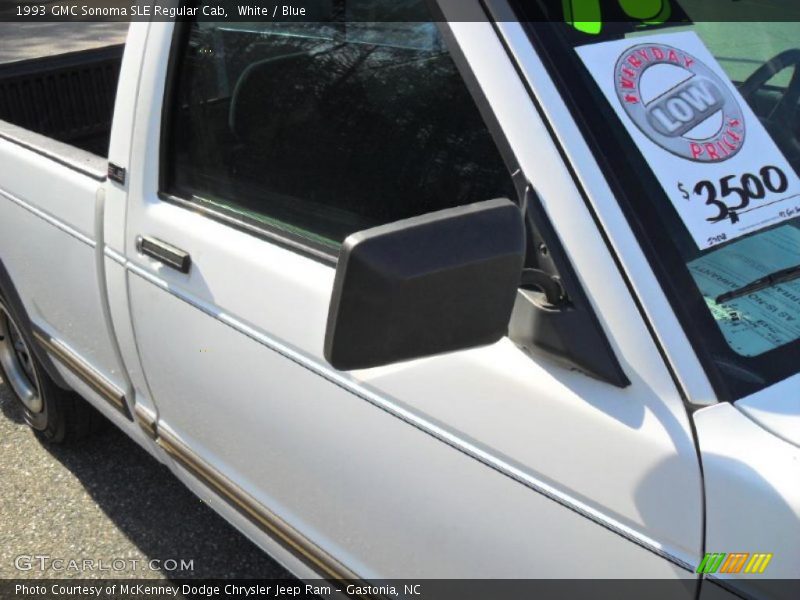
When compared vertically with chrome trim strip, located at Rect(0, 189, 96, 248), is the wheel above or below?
below

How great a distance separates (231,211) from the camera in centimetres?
183

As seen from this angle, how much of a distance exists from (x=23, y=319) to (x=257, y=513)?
1.33 m

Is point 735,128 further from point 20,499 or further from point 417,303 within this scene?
point 20,499

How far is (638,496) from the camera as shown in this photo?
1207 mm

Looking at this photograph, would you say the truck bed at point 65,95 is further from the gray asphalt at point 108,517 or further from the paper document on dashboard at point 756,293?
the paper document on dashboard at point 756,293

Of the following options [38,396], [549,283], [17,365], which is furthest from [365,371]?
[17,365]

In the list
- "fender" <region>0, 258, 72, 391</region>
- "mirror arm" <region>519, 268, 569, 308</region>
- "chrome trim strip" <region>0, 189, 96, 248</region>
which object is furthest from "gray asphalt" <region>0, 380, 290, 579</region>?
"mirror arm" <region>519, 268, 569, 308</region>

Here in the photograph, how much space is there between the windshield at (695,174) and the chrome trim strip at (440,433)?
25 centimetres

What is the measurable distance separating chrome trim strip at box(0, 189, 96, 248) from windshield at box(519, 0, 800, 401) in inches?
53.6

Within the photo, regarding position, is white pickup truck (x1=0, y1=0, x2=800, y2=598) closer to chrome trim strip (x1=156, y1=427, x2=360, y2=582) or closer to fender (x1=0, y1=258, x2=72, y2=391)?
chrome trim strip (x1=156, y1=427, x2=360, y2=582)

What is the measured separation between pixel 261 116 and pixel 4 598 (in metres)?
1.68

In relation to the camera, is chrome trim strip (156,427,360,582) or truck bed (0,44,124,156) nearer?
chrome trim strip (156,427,360,582)

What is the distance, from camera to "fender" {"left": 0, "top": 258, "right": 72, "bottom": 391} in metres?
2.77

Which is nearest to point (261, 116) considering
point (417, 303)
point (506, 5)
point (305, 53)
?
point (305, 53)
